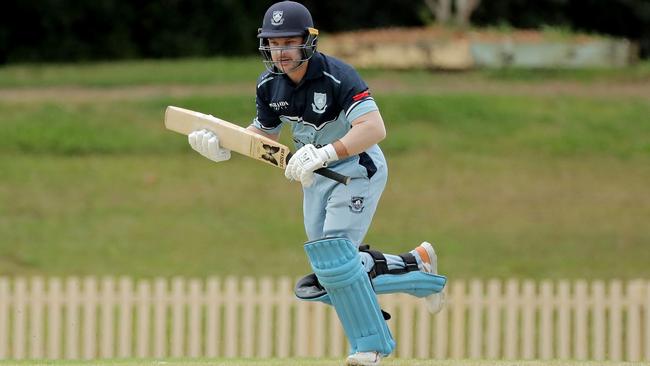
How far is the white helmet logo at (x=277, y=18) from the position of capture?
5953mm

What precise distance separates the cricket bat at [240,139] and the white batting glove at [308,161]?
3.2 inches

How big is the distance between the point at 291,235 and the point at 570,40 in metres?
9.95

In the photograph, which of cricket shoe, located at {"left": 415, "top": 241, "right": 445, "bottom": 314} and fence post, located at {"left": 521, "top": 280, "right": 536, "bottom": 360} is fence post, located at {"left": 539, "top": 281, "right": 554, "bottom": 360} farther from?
cricket shoe, located at {"left": 415, "top": 241, "right": 445, "bottom": 314}

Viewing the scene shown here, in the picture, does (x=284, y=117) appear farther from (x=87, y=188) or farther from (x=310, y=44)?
(x=87, y=188)

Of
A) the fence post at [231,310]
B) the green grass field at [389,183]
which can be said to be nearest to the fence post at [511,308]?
the fence post at [231,310]

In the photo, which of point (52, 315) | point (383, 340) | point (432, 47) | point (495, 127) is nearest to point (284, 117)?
point (383, 340)

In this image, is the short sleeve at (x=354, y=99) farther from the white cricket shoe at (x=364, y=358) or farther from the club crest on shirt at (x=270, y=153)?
the white cricket shoe at (x=364, y=358)

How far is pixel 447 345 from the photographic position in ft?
34.0

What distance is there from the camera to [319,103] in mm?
6035

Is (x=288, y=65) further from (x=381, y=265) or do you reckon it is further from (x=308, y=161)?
(x=381, y=265)

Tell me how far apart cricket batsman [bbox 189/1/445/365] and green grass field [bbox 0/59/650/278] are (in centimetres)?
649

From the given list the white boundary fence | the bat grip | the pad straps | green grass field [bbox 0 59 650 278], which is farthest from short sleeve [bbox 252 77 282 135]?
green grass field [bbox 0 59 650 278]

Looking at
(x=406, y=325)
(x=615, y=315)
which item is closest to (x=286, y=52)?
(x=406, y=325)

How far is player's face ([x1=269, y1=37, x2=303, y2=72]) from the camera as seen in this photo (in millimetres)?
5941
